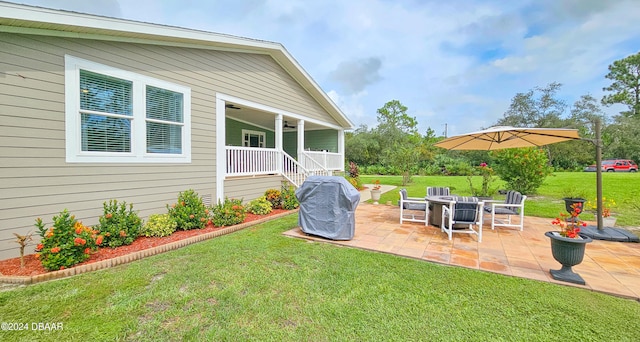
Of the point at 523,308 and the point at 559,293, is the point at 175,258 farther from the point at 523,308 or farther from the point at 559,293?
the point at 559,293

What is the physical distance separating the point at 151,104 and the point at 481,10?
35.0 feet

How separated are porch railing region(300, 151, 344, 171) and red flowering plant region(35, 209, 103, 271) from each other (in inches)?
275

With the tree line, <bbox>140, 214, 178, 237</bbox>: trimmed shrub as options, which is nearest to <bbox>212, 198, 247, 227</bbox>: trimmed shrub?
<bbox>140, 214, 178, 237</bbox>: trimmed shrub

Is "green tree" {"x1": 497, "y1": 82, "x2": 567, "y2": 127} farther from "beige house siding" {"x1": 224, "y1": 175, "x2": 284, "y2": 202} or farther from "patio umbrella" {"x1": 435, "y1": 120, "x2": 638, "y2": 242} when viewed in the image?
"beige house siding" {"x1": 224, "y1": 175, "x2": 284, "y2": 202}

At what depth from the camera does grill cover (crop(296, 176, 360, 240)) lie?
487cm

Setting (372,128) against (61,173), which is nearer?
(61,173)

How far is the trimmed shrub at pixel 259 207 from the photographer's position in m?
7.17

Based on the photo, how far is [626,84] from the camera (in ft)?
111

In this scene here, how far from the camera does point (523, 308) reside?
2609 mm

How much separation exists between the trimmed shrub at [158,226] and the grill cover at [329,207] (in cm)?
269

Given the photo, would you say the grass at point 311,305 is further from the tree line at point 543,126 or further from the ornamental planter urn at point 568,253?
the tree line at point 543,126

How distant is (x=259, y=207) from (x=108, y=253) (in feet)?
11.7

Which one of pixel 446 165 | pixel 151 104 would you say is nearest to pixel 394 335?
pixel 151 104

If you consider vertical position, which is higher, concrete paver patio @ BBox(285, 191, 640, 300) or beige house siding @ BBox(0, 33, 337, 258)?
beige house siding @ BBox(0, 33, 337, 258)
